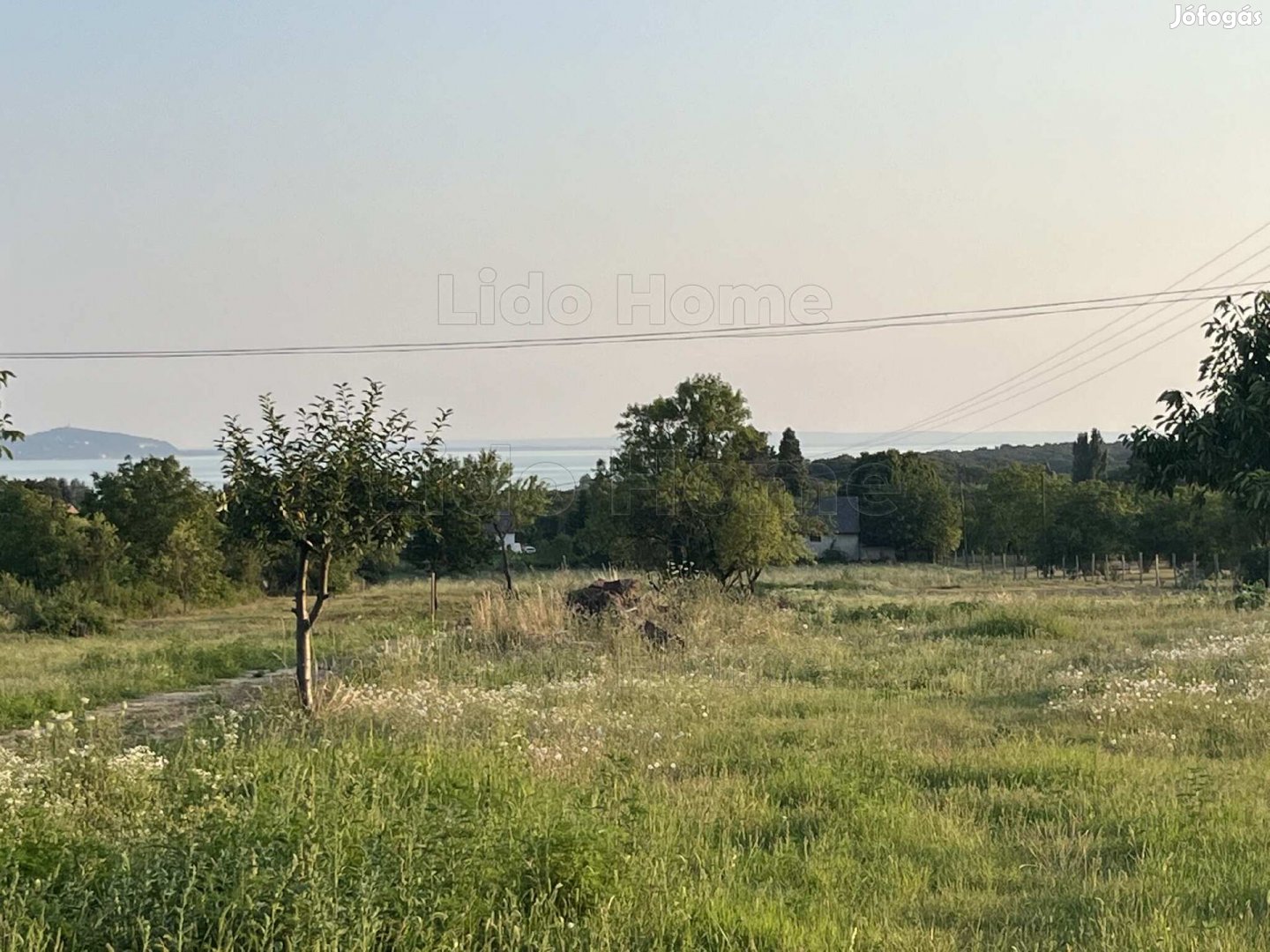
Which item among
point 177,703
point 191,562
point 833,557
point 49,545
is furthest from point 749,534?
point 833,557

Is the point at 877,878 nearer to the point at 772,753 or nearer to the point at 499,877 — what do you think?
the point at 499,877

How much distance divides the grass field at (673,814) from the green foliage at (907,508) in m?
55.7

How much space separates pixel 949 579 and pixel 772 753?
1676 inches

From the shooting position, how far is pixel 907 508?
6962 cm

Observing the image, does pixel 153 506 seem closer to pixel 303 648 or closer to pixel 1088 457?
pixel 303 648

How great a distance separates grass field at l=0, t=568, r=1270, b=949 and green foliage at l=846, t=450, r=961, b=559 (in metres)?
55.7

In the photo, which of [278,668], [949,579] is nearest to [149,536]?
[278,668]

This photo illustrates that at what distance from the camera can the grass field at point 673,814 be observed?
4246 mm

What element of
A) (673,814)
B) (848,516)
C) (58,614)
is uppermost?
(848,516)

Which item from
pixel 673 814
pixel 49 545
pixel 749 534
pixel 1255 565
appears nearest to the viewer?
pixel 673 814

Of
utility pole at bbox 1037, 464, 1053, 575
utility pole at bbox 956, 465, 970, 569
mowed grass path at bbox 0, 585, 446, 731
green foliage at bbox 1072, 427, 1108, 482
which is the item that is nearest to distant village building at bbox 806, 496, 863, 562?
utility pole at bbox 956, 465, 970, 569

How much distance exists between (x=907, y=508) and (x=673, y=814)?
6554 cm

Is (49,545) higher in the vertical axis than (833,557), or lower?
higher

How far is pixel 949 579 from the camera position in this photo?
160ft
